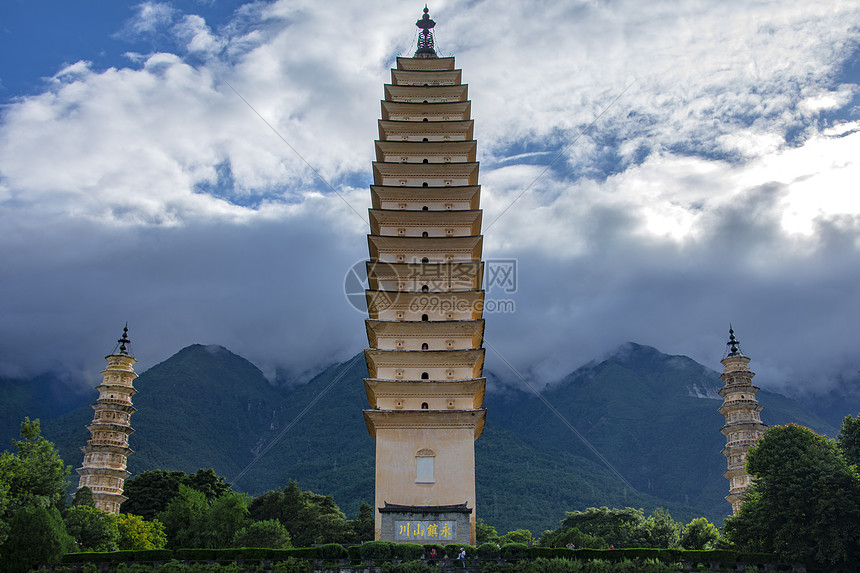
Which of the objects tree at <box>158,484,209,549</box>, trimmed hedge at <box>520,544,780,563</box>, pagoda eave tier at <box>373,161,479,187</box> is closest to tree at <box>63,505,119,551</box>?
tree at <box>158,484,209,549</box>

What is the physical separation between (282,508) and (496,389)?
98473 mm

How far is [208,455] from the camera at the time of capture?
93125mm

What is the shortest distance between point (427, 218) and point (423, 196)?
1464mm

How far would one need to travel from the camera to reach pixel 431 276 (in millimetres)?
34375

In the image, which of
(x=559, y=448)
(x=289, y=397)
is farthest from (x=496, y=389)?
(x=289, y=397)

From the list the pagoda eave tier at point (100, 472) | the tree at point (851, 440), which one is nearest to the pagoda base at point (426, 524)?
the tree at point (851, 440)

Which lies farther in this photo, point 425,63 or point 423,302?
point 425,63

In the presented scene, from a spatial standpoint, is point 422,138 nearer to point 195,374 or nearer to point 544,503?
point 544,503

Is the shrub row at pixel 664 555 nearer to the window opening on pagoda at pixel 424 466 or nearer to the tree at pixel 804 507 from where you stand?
the tree at pixel 804 507

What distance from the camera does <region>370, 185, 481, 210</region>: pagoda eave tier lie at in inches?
1435

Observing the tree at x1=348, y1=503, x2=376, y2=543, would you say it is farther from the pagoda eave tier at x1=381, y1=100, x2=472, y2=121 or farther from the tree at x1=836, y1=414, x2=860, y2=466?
the tree at x1=836, y1=414, x2=860, y2=466

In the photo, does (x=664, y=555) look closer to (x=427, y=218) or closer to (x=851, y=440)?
(x=851, y=440)

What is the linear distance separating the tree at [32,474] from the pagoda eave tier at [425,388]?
12.8 meters

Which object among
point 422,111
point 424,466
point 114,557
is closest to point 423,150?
point 422,111
